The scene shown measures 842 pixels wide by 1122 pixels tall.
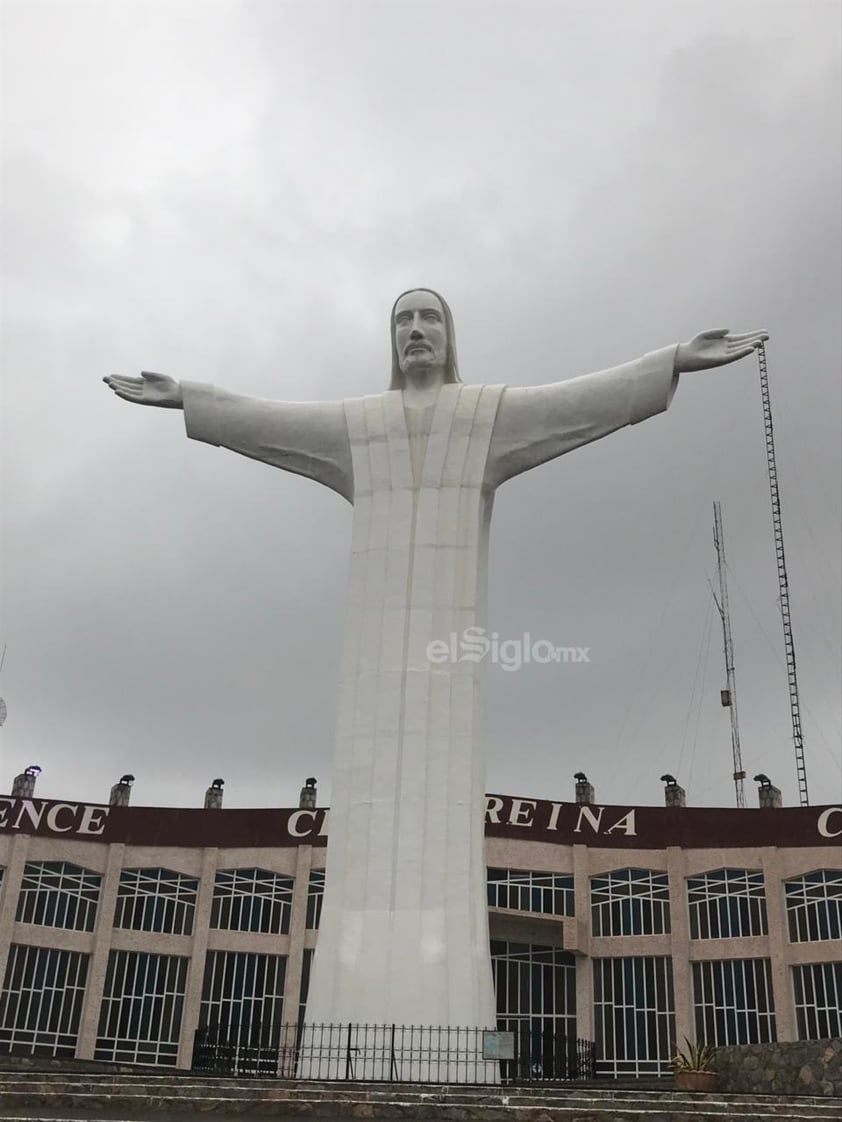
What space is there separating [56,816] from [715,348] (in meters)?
26.0

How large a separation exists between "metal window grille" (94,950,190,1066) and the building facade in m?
0.04

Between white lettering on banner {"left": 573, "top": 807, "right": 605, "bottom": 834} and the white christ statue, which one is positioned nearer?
the white christ statue

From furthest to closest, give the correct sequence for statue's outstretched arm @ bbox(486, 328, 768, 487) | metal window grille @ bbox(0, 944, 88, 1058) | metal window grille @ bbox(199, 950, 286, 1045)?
metal window grille @ bbox(199, 950, 286, 1045), metal window grille @ bbox(0, 944, 88, 1058), statue's outstretched arm @ bbox(486, 328, 768, 487)

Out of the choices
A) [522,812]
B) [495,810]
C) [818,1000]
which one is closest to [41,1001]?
[495,810]

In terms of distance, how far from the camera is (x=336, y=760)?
14531 millimetres

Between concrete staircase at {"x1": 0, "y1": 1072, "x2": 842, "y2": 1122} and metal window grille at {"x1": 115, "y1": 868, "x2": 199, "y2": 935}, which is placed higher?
metal window grille at {"x1": 115, "y1": 868, "x2": 199, "y2": 935}

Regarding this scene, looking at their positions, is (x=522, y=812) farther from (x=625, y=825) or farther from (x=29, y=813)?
(x=29, y=813)

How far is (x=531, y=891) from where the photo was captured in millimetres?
33188

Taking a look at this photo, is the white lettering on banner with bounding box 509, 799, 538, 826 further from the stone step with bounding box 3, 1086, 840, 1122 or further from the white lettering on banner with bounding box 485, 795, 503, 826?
the stone step with bounding box 3, 1086, 840, 1122

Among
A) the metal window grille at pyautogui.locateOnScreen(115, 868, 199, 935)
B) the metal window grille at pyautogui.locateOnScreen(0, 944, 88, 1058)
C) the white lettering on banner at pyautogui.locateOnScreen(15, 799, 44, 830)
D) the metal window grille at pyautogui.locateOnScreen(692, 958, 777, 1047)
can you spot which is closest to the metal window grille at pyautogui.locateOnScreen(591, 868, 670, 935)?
the metal window grille at pyautogui.locateOnScreen(692, 958, 777, 1047)

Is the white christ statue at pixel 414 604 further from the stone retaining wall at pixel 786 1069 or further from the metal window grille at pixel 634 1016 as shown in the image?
the metal window grille at pixel 634 1016

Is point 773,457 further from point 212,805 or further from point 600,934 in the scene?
point 212,805

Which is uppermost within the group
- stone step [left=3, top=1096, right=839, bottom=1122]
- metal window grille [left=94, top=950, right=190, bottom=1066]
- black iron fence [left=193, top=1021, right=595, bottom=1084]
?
metal window grille [left=94, top=950, right=190, bottom=1066]

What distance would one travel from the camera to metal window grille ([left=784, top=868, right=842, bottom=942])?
31.2 m
